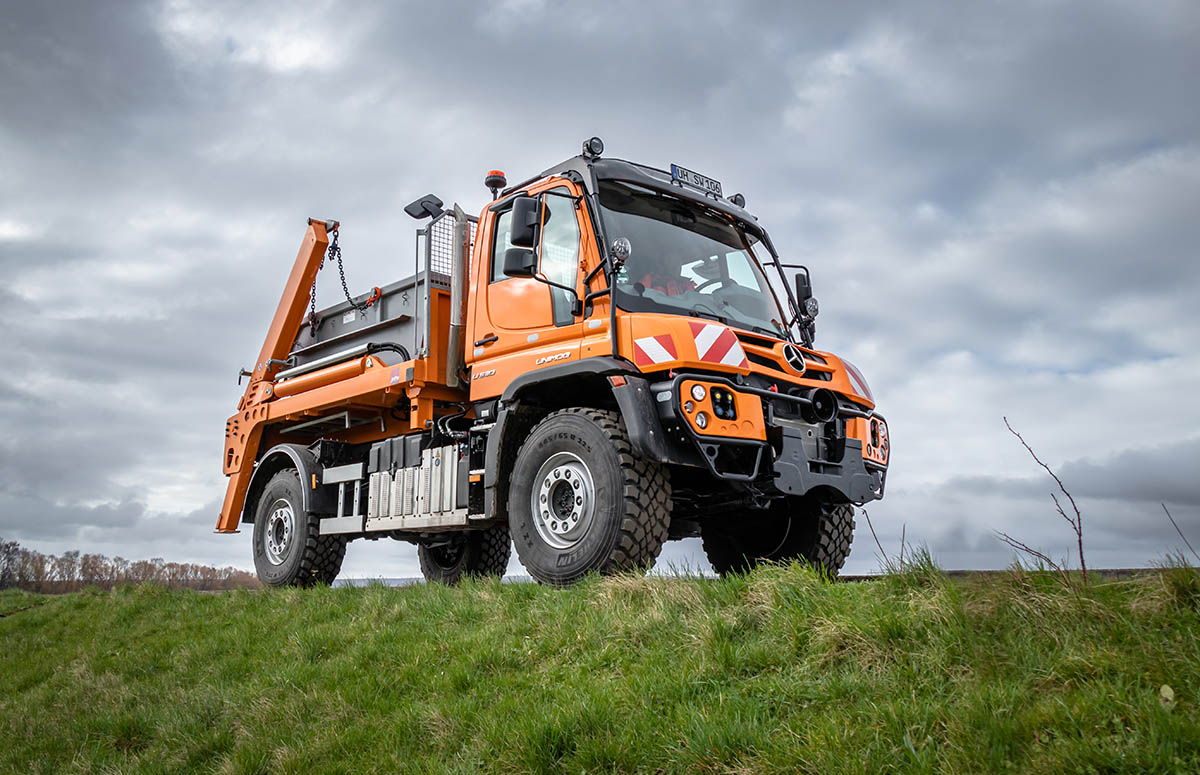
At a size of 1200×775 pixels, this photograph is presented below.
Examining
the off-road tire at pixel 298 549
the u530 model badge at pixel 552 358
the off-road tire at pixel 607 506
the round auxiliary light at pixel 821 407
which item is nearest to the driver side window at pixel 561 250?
the u530 model badge at pixel 552 358

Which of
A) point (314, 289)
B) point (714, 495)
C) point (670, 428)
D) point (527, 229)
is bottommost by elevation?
point (714, 495)

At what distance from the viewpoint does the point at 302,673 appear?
19.2 ft

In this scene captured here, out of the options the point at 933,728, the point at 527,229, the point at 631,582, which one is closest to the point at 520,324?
the point at 527,229

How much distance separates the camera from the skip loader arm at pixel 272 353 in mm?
11914

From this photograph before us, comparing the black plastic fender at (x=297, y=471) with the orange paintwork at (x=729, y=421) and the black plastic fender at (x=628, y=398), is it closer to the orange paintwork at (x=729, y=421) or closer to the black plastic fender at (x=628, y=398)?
the black plastic fender at (x=628, y=398)

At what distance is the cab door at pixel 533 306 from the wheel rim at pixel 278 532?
420 centimetres

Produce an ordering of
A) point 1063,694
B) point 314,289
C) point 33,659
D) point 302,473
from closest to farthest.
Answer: point 1063,694 → point 33,659 → point 302,473 → point 314,289

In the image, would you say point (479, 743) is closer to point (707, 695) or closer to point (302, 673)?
point (707, 695)

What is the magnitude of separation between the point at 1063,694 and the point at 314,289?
10.6 metres

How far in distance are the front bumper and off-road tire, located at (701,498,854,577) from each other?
2.53 feet

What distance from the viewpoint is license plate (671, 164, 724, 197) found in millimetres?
8008

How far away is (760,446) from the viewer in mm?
6309

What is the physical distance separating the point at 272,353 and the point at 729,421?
7.84m

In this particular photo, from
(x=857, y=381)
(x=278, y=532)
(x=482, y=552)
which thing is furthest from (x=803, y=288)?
(x=278, y=532)
